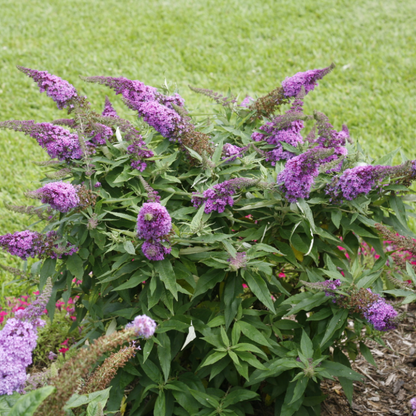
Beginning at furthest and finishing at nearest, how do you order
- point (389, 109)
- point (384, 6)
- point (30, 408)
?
point (384, 6) < point (389, 109) < point (30, 408)

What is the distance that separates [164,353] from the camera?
8.52 ft

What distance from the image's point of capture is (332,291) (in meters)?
2.54

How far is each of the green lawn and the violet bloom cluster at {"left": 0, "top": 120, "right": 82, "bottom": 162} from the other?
3342 mm

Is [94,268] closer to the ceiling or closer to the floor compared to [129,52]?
closer to the ceiling

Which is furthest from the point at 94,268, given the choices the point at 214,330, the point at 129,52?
the point at 129,52

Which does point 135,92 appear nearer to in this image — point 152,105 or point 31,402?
point 152,105

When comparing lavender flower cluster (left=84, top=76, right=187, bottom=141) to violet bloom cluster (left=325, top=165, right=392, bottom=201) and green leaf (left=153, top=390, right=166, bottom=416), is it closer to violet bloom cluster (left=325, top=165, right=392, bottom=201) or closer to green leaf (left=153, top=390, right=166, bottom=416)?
violet bloom cluster (left=325, top=165, right=392, bottom=201)

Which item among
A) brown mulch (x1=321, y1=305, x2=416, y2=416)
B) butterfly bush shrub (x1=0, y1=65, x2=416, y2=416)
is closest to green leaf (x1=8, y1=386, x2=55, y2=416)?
butterfly bush shrub (x1=0, y1=65, x2=416, y2=416)

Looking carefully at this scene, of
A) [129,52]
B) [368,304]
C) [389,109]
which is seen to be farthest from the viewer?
[129,52]

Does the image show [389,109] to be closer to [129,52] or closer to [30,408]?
[129,52]

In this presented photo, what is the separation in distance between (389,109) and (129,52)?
4750 millimetres

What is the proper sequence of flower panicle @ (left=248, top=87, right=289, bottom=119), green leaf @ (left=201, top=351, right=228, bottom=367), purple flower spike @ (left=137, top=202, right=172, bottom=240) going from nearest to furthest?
purple flower spike @ (left=137, top=202, right=172, bottom=240), green leaf @ (left=201, top=351, right=228, bottom=367), flower panicle @ (left=248, top=87, right=289, bottom=119)

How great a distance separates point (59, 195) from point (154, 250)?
53cm

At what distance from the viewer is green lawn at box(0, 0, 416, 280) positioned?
725cm
